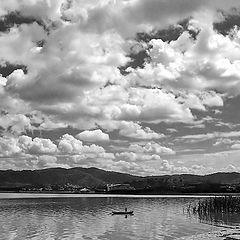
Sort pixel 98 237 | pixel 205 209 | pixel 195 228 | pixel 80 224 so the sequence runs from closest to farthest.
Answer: pixel 98 237, pixel 195 228, pixel 80 224, pixel 205 209

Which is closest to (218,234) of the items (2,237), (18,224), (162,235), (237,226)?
(162,235)

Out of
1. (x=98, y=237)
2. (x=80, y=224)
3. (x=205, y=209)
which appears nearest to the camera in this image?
(x=98, y=237)

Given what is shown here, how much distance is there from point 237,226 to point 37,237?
120 feet

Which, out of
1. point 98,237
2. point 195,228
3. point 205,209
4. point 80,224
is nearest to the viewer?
point 98,237

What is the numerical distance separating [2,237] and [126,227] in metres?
23.6

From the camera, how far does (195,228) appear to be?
241 feet

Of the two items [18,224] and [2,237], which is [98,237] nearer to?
[2,237]

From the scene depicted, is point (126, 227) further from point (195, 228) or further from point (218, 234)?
point (218, 234)

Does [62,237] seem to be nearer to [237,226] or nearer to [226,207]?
[237,226]

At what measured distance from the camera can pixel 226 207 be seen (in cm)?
10881

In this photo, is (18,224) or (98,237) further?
(18,224)

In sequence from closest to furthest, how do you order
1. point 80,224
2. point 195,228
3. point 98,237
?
point 98,237 < point 195,228 < point 80,224

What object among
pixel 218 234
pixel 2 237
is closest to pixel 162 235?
pixel 218 234

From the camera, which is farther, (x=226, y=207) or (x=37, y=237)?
(x=226, y=207)
